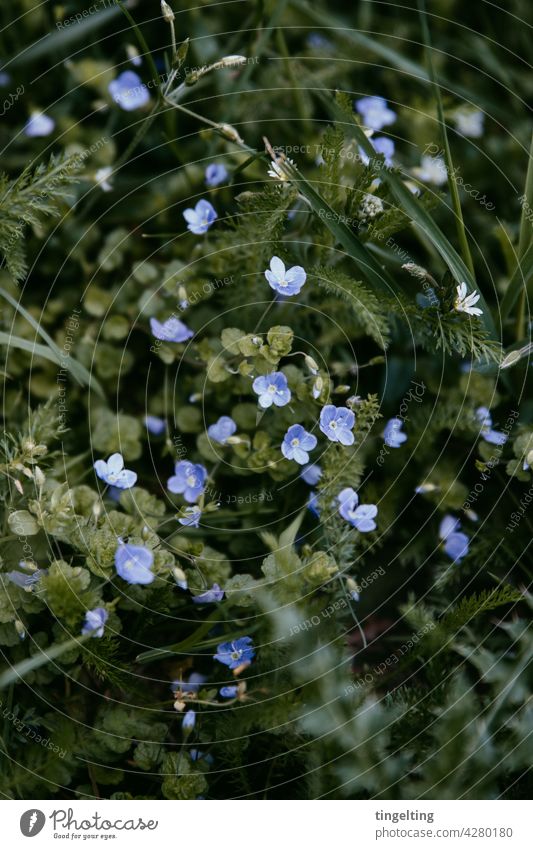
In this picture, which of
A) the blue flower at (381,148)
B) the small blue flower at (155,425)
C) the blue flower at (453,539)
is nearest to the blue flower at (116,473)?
the small blue flower at (155,425)

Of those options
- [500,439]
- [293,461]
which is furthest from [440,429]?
[293,461]

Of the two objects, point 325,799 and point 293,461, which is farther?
point 293,461

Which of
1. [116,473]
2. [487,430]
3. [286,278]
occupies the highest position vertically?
[286,278]

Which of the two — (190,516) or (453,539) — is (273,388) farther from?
(453,539)

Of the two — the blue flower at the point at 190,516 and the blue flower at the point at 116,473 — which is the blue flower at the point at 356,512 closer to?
the blue flower at the point at 190,516

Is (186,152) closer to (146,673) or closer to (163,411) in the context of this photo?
(163,411)

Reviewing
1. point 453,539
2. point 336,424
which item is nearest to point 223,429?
point 336,424
